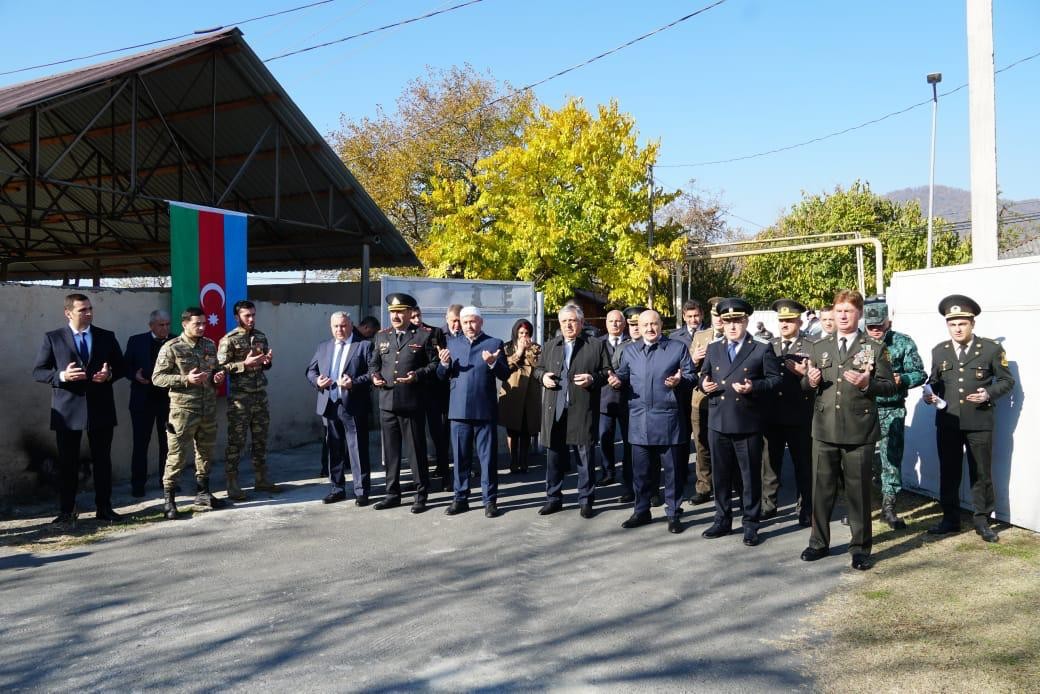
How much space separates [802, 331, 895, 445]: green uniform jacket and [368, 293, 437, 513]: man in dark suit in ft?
11.0

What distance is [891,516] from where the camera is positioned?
6102 mm

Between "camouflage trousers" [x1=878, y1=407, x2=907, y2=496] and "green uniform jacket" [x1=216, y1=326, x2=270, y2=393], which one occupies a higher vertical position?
"green uniform jacket" [x1=216, y1=326, x2=270, y2=393]

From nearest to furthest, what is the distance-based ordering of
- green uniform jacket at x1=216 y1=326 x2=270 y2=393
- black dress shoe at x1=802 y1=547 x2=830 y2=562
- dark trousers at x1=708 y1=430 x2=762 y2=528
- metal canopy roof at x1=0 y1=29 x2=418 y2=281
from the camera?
black dress shoe at x1=802 y1=547 x2=830 y2=562
dark trousers at x1=708 y1=430 x2=762 y2=528
green uniform jacket at x1=216 y1=326 x2=270 y2=393
metal canopy roof at x1=0 y1=29 x2=418 y2=281

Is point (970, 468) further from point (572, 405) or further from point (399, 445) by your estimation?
point (399, 445)

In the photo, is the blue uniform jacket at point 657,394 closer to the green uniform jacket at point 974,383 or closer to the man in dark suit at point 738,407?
the man in dark suit at point 738,407

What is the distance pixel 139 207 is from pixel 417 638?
1531 cm

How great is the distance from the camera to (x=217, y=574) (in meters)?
5.09

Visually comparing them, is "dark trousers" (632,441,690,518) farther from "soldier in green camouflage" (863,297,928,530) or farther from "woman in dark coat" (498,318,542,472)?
"woman in dark coat" (498,318,542,472)

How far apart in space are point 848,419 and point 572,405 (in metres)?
2.34

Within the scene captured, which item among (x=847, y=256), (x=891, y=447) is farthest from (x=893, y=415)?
(x=847, y=256)

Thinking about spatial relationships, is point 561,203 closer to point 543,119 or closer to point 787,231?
point 543,119

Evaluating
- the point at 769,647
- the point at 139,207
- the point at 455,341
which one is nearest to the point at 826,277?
the point at 139,207

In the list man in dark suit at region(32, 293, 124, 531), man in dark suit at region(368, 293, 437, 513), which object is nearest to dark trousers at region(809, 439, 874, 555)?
man in dark suit at region(368, 293, 437, 513)

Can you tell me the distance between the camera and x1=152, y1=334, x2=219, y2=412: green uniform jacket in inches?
260
